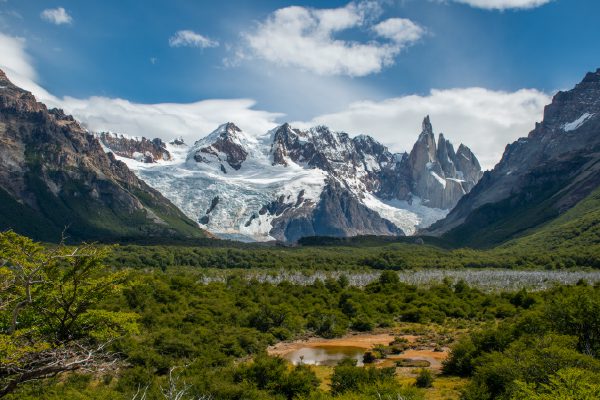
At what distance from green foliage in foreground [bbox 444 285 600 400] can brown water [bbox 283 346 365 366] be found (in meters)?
13.4

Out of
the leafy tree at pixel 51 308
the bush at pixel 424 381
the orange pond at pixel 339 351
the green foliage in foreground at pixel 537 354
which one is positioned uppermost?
the leafy tree at pixel 51 308

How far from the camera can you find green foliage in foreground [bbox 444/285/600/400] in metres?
25.4

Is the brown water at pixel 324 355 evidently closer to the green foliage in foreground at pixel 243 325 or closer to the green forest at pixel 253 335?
the green forest at pixel 253 335

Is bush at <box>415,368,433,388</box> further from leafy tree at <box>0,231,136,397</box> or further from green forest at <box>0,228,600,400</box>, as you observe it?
leafy tree at <box>0,231,136,397</box>

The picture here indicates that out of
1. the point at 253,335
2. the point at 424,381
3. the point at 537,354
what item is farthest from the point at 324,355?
the point at 537,354

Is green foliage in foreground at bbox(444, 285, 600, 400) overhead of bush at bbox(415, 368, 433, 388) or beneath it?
overhead

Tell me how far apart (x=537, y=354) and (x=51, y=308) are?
25.3m

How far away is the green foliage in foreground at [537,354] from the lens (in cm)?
2545

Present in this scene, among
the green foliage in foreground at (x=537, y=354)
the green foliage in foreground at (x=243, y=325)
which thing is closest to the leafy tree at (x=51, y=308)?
the green foliage in foreground at (x=243, y=325)

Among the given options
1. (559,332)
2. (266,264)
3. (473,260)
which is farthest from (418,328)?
(473,260)

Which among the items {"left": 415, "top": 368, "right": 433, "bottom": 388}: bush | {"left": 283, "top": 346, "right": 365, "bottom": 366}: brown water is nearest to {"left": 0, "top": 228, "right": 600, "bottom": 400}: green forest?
{"left": 415, "top": 368, "right": 433, "bottom": 388}: bush

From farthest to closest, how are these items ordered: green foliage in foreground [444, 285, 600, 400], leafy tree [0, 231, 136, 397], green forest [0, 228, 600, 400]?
1. green foliage in foreground [444, 285, 600, 400]
2. green forest [0, 228, 600, 400]
3. leafy tree [0, 231, 136, 397]

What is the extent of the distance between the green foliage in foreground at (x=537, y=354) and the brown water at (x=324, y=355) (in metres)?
13.4

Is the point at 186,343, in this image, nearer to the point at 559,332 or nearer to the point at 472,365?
the point at 472,365
